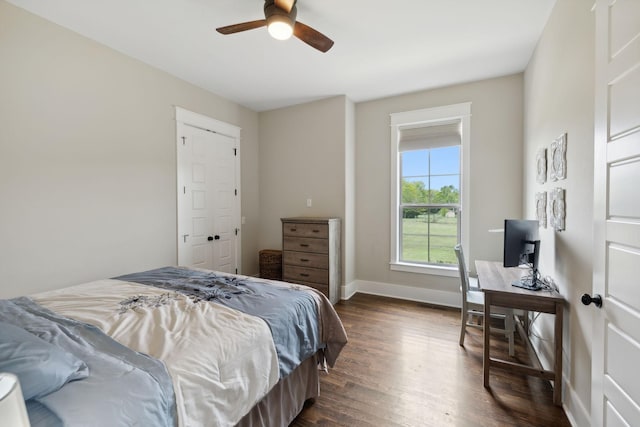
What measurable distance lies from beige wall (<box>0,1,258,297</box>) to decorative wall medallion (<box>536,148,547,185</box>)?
375 centimetres

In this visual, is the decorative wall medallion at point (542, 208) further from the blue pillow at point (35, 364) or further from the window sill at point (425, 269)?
the blue pillow at point (35, 364)

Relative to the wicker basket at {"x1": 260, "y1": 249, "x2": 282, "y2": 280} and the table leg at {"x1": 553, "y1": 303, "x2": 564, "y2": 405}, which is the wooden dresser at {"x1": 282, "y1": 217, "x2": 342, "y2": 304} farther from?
the table leg at {"x1": 553, "y1": 303, "x2": 564, "y2": 405}

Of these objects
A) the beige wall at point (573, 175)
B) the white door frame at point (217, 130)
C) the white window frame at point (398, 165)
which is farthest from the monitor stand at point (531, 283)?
the white door frame at point (217, 130)

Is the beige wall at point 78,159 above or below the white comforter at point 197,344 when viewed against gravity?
above

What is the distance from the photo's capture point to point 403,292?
12.3 ft

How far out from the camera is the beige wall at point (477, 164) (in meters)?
3.17

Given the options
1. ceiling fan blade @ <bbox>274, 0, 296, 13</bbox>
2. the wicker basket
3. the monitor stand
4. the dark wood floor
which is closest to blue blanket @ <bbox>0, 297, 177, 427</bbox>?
the dark wood floor

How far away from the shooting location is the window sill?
3.46 metres

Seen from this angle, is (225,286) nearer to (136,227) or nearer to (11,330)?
(11,330)

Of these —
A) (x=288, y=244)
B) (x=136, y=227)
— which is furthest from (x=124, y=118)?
(x=288, y=244)

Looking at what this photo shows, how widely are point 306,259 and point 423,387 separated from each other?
201 cm

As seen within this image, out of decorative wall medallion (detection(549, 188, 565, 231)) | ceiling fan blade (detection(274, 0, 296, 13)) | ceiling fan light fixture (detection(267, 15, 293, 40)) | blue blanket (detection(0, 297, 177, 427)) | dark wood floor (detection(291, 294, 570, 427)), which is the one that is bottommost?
dark wood floor (detection(291, 294, 570, 427))

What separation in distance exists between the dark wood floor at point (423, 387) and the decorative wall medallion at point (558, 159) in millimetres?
1550

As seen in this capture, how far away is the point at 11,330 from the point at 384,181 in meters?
3.66
